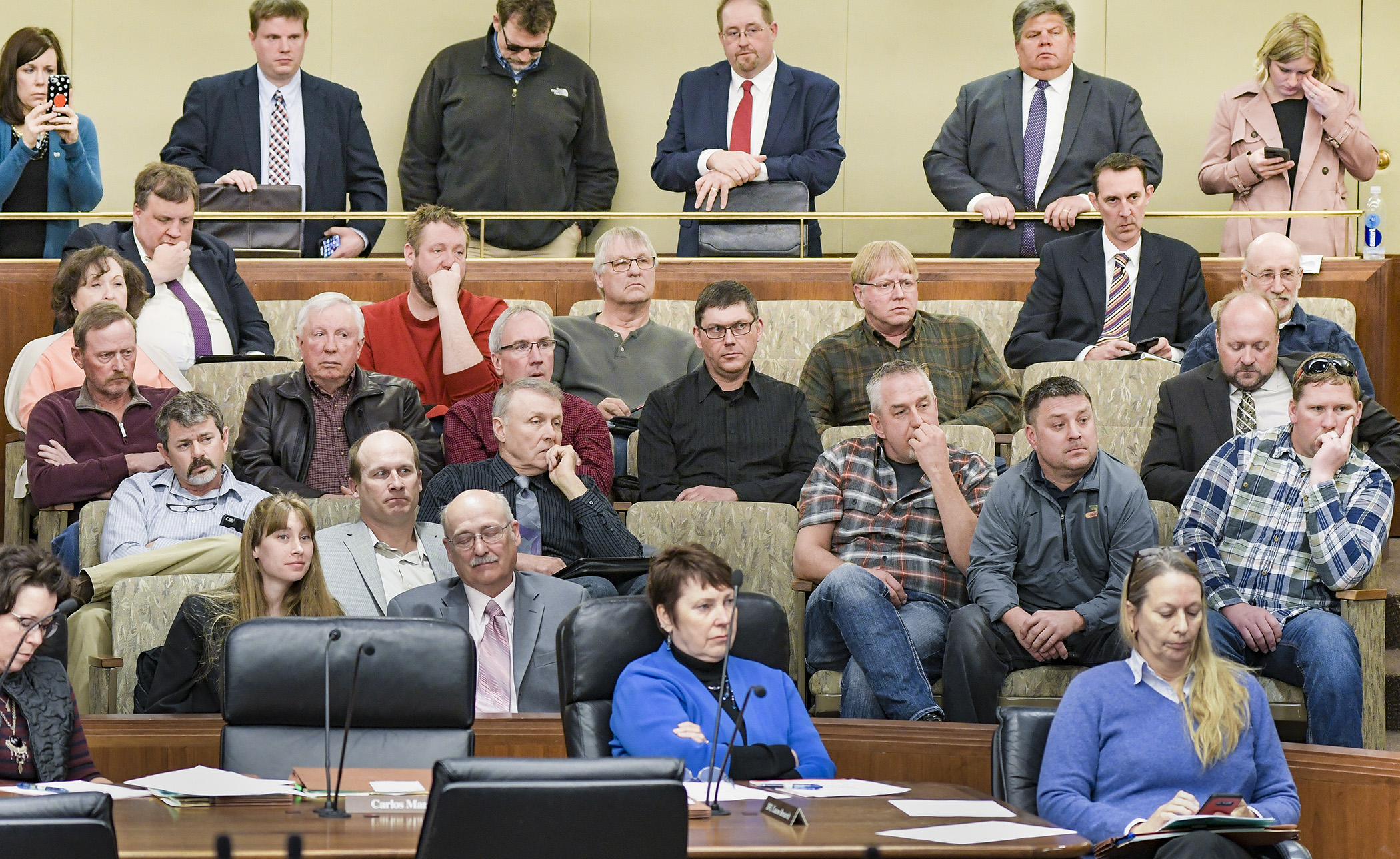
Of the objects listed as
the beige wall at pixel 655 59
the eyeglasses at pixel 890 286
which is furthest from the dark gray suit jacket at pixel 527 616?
the beige wall at pixel 655 59

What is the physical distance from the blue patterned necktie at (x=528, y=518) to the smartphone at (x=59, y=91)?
2.26m

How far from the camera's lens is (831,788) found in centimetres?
266

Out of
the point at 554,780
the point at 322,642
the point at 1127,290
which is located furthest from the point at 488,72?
the point at 554,780

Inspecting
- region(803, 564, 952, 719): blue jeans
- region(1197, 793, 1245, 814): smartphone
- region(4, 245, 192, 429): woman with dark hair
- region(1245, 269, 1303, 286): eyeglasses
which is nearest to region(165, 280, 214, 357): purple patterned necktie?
region(4, 245, 192, 429): woman with dark hair

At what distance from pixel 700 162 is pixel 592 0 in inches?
82.2

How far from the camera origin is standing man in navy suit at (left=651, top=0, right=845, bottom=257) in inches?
228

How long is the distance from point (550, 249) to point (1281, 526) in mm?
3203

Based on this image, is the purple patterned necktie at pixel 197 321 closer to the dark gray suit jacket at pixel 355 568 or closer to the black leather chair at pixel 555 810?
the dark gray suit jacket at pixel 355 568

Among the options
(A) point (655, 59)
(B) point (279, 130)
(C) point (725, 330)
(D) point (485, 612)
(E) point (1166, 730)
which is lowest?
(E) point (1166, 730)

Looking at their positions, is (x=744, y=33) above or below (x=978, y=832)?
above

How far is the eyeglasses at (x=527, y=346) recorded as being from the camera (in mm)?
4609

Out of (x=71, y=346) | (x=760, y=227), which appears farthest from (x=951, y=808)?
(x=760, y=227)

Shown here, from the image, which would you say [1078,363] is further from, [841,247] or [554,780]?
[554,780]

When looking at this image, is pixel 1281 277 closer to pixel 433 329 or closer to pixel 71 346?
pixel 433 329
